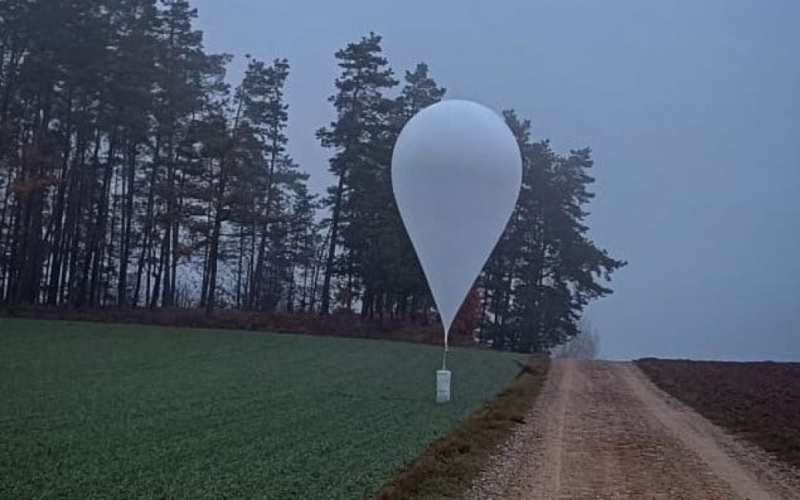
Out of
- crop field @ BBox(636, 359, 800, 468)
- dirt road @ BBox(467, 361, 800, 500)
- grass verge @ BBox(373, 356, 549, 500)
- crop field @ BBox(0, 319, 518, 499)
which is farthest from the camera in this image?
crop field @ BBox(636, 359, 800, 468)

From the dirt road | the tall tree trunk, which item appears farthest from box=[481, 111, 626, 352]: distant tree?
the dirt road

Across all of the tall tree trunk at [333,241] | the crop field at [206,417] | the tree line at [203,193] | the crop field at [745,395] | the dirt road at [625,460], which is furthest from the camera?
the tall tree trunk at [333,241]

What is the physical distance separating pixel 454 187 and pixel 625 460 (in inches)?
214

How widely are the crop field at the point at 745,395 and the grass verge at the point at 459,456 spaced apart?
4318 millimetres

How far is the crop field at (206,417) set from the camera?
9.23 m

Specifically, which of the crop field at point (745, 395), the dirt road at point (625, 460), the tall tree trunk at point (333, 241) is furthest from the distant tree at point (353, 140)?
the dirt road at point (625, 460)

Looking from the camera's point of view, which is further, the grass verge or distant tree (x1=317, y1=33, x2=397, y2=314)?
distant tree (x1=317, y1=33, x2=397, y2=314)

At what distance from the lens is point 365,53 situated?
174 feet

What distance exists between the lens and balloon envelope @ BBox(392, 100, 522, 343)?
15.9 metres

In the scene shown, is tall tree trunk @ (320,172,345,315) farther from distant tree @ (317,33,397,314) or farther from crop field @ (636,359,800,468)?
crop field @ (636,359,800,468)

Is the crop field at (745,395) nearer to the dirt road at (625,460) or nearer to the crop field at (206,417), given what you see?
the dirt road at (625,460)

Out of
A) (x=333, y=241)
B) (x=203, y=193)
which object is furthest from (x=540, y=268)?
(x=203, y=193)

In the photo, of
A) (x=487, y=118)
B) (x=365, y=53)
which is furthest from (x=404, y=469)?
(x=365, y=53)

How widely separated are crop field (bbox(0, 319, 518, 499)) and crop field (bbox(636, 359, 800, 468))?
17.1ft
